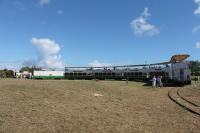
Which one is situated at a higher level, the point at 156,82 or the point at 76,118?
the point at 156,82

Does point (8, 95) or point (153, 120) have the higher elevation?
point (8, 95)

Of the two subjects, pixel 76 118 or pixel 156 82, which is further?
pixel 156 82

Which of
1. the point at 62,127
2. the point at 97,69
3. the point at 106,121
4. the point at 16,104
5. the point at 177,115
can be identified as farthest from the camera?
the point at 97,69

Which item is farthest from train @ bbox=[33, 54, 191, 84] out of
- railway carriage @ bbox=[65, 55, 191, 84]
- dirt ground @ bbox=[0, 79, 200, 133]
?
dirt ground @ bbox=[0, 79, 200, 133]

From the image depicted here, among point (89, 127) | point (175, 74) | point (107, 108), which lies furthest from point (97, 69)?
point (89, 127)

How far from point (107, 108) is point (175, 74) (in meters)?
35.6

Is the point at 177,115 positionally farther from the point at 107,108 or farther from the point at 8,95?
the point at 8,95

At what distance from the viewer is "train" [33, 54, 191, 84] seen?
156 ft

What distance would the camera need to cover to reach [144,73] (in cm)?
6681

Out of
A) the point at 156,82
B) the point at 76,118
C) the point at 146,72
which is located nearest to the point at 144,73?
the point at 146,72

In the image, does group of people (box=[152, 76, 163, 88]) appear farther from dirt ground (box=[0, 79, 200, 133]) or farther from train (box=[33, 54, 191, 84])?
dirt ground (box=[0, 79, 200, 133])

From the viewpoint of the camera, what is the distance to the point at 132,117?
51.5 feet

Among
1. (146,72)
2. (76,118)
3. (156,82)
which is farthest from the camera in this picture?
(146,72)

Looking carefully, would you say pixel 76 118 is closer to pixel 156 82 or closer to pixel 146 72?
pixel 156 82
